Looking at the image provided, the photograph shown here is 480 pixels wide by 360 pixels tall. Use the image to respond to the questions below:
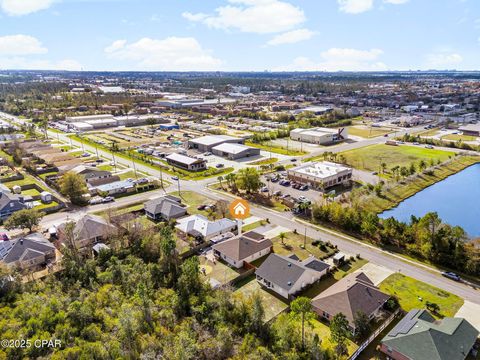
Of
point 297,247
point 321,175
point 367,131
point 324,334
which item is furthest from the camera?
point 367,131

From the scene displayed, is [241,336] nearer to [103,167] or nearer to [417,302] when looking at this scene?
[417,302]

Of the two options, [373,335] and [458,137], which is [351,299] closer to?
[373,335]

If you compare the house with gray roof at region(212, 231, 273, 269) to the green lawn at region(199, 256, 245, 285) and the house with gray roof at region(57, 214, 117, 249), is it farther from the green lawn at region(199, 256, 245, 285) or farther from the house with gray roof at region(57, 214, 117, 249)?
the house with gray roof at region(57, 214, 117, 249)

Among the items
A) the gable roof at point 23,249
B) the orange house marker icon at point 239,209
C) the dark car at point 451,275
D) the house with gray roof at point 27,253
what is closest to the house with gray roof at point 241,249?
the orange house marker icon at point 239,209

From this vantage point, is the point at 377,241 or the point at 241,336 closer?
the point at 241,336

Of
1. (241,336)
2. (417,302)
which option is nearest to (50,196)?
(241,336)

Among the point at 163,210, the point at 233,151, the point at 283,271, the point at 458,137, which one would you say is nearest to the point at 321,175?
the point at 233,151

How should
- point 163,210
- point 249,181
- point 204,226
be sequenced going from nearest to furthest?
1. point 204,226
2. point 163,210
3. point 249,181
